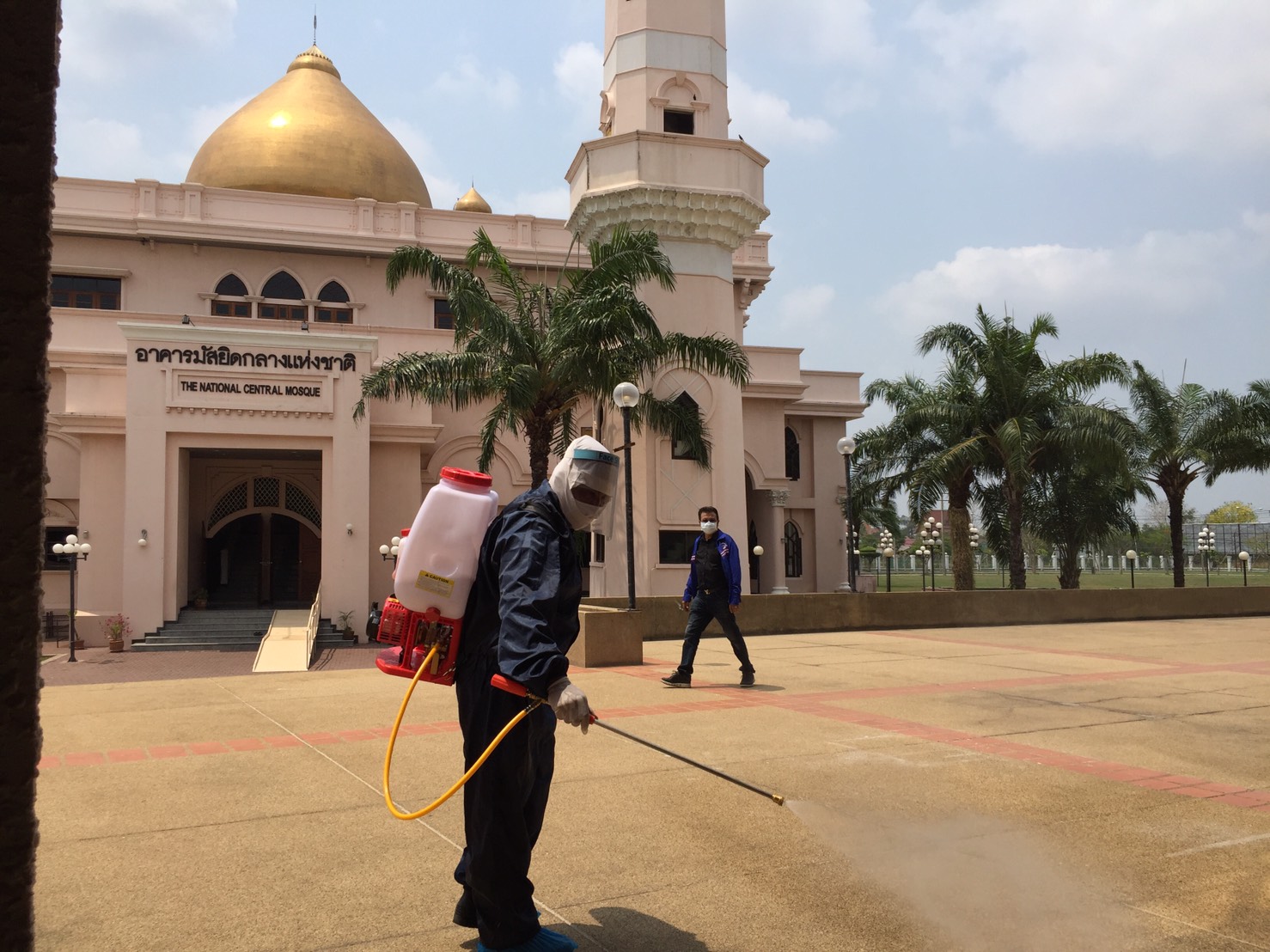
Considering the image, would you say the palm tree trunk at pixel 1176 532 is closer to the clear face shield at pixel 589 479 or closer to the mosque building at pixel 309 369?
the mosque building at pixel 309 369

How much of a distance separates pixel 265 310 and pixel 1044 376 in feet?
74.4

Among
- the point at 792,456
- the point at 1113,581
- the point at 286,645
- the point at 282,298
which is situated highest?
the point at 282,298

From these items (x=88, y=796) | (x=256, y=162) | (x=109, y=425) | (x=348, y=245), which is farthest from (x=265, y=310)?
(x=88, y=796)

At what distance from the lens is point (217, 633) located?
919 inches

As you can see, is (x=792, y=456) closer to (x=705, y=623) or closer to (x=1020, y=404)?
(x=1020, y=404)

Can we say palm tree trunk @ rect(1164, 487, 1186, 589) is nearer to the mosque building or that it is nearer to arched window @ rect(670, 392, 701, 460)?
the mosque building

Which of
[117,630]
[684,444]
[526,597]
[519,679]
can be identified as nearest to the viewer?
[519,679]

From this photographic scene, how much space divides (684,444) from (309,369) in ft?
29.6

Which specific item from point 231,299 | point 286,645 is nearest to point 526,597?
point 286,645

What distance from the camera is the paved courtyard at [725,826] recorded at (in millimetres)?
3922

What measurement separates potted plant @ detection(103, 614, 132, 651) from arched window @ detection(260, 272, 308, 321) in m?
11.8

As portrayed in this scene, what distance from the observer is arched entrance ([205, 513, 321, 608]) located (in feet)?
92.5

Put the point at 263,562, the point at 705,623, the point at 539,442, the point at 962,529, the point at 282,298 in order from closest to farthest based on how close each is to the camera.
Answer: the point at 705,623, the point at 539,442, the point at 263,562, the point at 962,529, the point at 282,298

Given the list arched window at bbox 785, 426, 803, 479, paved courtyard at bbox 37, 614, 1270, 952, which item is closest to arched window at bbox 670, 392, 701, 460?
arched window at bbox 785, 426, 803, 479
